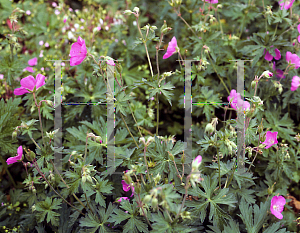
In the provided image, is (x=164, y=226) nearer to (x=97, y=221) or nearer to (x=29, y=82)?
(x=97, y=221)

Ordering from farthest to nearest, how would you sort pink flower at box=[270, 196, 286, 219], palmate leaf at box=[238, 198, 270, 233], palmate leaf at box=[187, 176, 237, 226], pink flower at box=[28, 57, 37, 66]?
pink flower at box=[28, 57, 37, 66] → pink flower at box=[270, 196, 286, 219] → palmate leaf at box=[238, 198, 270, 233] → palmate leaf at box=[187, 176, 237, 226]

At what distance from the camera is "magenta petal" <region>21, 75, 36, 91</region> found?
53.9 inches

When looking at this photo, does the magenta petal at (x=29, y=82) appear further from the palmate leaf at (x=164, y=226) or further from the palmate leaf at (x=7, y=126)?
the palmate leaf at (x=164, y=226)

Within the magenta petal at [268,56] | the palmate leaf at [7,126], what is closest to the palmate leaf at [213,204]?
the magenta petal at [268,56]

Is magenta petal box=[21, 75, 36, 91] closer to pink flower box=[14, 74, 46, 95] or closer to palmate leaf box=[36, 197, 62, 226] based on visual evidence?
pink flower box=[14, 74, 46, 95]

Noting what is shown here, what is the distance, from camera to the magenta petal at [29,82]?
4.49 ft

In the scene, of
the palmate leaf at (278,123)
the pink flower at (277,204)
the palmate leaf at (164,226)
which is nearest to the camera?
the palmate leaf at (164,226)

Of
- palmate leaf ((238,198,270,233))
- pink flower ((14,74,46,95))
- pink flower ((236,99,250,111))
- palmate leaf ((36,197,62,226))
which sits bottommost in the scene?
palmate leaf ((238,198,270,233))

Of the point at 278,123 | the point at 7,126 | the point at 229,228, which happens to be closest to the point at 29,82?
the point at 7,126

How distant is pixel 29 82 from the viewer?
4.54 ft

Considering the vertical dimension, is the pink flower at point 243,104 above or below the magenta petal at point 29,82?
below

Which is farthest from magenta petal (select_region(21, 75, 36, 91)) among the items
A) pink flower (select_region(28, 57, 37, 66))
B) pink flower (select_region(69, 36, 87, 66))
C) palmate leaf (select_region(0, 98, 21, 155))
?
pink flower (select_region(28, 57, 37, 66))

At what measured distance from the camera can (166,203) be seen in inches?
39.1

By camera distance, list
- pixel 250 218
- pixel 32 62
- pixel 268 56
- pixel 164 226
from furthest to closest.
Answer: pixel 32 62, pixel 268 56, pixel 250 218, pixel 164 226
